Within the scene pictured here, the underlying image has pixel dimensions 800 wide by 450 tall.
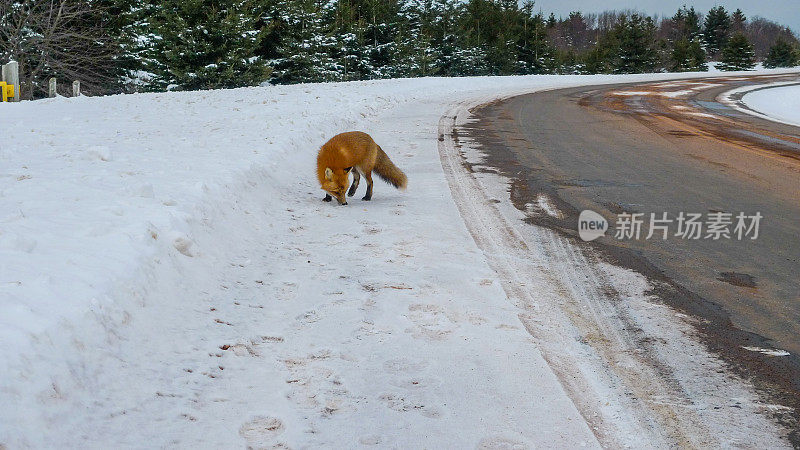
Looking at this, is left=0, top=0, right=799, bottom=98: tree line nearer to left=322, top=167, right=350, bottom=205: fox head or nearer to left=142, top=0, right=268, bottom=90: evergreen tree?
left=142, top=0, right=268, bottom=90: evergreen tree

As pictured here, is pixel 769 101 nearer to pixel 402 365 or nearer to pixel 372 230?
pixel 372 230

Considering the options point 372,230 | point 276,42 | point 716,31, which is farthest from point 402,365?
point 716,31

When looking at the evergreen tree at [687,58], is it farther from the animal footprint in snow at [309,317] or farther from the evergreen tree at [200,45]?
the animal footprint in snow at [309,317]

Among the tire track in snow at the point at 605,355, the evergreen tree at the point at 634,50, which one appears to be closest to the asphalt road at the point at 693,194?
the tire track in snow at the point at 605,355

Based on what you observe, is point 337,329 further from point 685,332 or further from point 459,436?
point 685,332

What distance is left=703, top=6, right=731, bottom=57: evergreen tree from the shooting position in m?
85.5

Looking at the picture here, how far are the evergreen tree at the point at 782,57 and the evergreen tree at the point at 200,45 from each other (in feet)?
200

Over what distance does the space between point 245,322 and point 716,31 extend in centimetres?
9724

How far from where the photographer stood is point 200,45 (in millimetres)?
30109

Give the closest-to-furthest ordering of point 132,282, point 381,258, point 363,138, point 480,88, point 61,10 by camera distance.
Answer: point 132,282 → point 381,258 → point 363,138 → point 61,10 → point 480,88

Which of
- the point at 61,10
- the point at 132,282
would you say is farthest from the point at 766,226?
the point at 61,10

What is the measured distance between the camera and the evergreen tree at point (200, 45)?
98.4 feet

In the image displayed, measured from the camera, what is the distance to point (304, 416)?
3.03 meters

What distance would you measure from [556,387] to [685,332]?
1.16m
